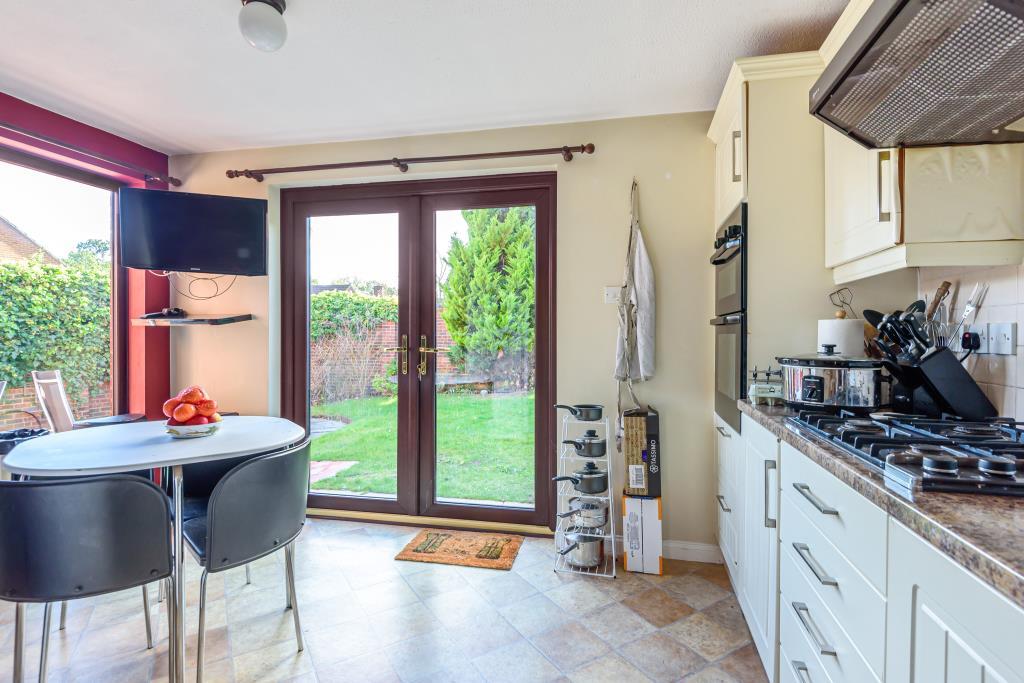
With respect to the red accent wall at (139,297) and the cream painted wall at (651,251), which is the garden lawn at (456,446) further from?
the red accent wall at (139,297)

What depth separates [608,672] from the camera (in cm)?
176

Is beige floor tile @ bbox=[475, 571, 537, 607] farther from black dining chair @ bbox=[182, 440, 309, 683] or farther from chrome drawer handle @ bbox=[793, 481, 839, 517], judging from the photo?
chrome drawer handle @ bbox=[793, 481, 839, 517]

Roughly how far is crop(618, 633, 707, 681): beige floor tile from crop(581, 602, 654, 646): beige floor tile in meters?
0.04

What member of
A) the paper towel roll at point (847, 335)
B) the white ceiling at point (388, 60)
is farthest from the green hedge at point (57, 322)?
the paper towel roll at point (847, 335)

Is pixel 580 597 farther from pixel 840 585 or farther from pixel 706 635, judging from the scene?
pixel 840 585

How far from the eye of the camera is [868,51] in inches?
45.9

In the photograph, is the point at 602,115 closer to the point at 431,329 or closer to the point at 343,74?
the point at 343,74

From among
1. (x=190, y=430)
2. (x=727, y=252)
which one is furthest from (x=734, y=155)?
(x=190, y=430)

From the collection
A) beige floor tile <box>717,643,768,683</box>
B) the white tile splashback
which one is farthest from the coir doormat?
the white tile splashback

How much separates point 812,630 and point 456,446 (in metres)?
2.19

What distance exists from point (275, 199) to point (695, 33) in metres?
2.64

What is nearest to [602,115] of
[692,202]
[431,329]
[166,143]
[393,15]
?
[692,202]

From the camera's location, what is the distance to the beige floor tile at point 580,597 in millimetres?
2176

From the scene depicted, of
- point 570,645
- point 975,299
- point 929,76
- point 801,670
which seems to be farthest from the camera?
Result: point 570,645
